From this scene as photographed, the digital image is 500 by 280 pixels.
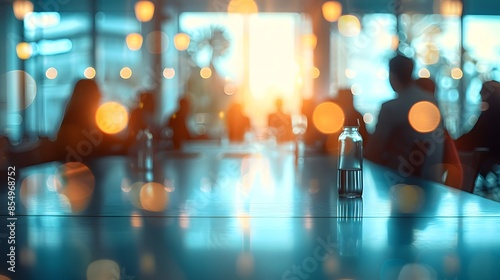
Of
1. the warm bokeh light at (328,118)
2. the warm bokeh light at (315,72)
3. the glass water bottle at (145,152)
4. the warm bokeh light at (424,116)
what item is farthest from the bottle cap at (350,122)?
the warm bokeh light at (315,72)

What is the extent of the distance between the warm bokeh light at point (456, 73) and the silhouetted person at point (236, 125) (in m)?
3.63

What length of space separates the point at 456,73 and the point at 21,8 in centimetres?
636

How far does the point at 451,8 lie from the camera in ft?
27.6

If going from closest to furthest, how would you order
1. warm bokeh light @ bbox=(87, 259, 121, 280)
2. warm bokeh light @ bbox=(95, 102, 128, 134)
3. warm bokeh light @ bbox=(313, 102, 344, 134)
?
warm bokeh light @ bbox=(87, 259, 121, 280) < warm bokeh light @ bbox=(313, 102, 344, 134) < warm bokeh light @ bbox=(95, 102, 128, 134)

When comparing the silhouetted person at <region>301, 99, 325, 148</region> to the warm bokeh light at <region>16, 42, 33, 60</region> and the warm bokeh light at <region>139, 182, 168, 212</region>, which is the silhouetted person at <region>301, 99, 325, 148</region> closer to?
the warm bokeh light at <region>139, 182, 168, 212</region>

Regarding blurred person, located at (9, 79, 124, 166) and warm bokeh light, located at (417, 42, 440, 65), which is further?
warm bokeh light, located at (417, 42, 440, 65)

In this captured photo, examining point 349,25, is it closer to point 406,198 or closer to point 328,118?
point 328,118

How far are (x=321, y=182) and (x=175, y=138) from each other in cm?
217

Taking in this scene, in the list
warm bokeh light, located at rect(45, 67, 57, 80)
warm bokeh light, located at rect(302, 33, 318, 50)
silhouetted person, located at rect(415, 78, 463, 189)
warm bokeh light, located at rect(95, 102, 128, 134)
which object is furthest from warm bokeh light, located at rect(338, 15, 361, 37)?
silhouetted person, located at rect(415, 78, 463, 189)

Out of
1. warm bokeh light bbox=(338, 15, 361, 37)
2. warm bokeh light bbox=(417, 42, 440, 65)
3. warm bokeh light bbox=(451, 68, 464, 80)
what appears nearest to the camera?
warm bokeh light bbox=(451, 68, 464, 80)

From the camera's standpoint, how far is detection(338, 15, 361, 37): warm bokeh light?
9.25 metres

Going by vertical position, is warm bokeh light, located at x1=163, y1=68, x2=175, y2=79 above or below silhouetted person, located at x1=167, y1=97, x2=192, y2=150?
above

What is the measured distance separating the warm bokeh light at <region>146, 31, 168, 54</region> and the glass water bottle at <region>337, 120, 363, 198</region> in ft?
26.8

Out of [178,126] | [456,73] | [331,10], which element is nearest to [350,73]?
[331,10]
